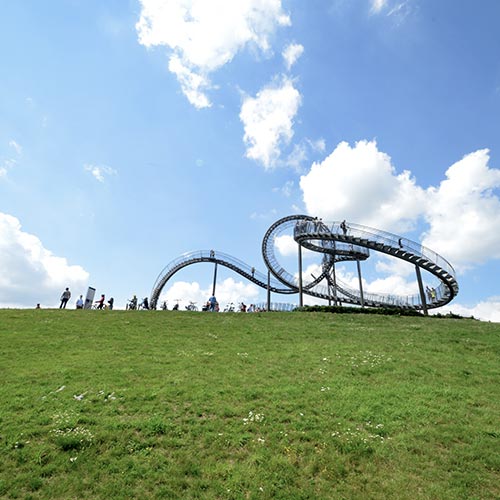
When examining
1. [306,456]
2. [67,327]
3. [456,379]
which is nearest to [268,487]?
[306,456]

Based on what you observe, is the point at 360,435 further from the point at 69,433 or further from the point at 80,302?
the point at 80,302

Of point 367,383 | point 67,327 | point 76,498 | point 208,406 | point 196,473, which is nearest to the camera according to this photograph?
point 76,498

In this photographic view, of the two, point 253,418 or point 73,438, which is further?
point 253,418

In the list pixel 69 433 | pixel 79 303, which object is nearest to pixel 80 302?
pixel 79 303

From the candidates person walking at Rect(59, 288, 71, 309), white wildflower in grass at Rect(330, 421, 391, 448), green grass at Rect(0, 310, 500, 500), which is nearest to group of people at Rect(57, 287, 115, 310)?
person walking at Rect(59, 288, 71, 309)

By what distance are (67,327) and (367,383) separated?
54.8 feet

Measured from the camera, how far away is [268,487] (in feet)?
24.5

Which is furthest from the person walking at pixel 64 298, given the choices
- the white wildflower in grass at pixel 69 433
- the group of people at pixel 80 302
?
the white wildflower in grass at pixel 69 433

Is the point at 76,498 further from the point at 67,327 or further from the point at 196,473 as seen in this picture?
the point at 67,327

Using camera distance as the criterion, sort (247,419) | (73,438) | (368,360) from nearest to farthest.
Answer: (73,438), (247,419), (368,360)

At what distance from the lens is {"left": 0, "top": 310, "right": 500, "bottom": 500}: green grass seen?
24.9ft

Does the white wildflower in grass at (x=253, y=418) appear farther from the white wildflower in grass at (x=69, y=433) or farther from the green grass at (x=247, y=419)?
the white wildflower in grass at (x=69, y=433)

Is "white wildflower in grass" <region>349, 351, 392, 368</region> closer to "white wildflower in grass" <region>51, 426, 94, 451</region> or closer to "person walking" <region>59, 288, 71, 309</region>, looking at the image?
"white wildflower in grass" <region>51, 426, 94, 451</region>

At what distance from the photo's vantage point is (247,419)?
10.0m
